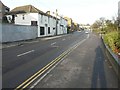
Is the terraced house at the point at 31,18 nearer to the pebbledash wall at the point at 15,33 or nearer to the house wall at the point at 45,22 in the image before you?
the house wall at the point at 45,22

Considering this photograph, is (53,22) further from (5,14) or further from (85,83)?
(85,83)

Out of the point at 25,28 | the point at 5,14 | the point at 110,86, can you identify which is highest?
the point at 5,14

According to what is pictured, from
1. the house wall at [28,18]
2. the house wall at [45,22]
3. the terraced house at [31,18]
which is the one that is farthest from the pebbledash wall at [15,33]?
the house wall at [45,22]

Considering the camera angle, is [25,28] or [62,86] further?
[25,28]

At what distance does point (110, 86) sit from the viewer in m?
8.42

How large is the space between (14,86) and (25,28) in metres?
33.8

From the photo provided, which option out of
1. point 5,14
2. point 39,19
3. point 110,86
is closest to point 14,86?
point 110,86

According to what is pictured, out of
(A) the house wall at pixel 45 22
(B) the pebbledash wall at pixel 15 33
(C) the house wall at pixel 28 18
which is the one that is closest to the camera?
(B) the pebbledash wall at pixel 15 33

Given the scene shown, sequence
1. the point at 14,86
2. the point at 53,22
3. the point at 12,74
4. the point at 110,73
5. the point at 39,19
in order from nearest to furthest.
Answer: the point at 14,86 < the point at 12,74 < the point at 110,73 < the point at 39,19 < the point at 53,22

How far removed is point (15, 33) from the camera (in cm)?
3644

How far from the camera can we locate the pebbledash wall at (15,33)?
32438 millimetres

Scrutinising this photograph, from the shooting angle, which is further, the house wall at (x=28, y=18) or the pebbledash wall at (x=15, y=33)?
the house wall at (x=28, y=18)

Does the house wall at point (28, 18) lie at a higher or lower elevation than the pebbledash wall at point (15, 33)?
higher

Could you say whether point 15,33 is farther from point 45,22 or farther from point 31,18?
point 45,22
